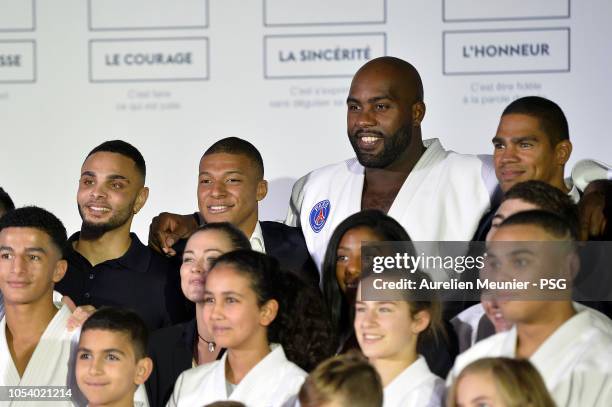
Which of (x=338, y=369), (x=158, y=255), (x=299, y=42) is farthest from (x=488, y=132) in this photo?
(x=338, y=369)

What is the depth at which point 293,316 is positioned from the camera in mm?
3088

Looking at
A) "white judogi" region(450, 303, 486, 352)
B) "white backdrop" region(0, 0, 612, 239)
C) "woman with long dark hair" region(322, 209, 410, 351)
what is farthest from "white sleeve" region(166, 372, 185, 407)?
"white backdrop" region(0, 0, 612, 239)

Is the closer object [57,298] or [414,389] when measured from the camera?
[414,389]

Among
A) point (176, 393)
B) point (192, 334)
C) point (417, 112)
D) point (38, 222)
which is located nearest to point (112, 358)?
point (176, 393)

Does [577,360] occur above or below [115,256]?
below

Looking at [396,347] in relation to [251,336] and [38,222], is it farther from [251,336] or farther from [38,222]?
[38,222]

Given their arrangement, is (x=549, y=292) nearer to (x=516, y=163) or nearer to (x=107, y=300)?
(x=516, y=163)

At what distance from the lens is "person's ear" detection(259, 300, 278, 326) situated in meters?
3.00

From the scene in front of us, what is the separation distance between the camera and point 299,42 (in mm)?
4680

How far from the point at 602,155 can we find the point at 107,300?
6.90 ft

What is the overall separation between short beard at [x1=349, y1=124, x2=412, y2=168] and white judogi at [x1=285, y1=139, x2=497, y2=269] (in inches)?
3.7

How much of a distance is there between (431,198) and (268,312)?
989mm

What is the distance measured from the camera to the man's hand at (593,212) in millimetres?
3342

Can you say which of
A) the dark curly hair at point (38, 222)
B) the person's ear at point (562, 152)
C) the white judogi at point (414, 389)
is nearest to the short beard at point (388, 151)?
the person's ear at point (562, 152)
